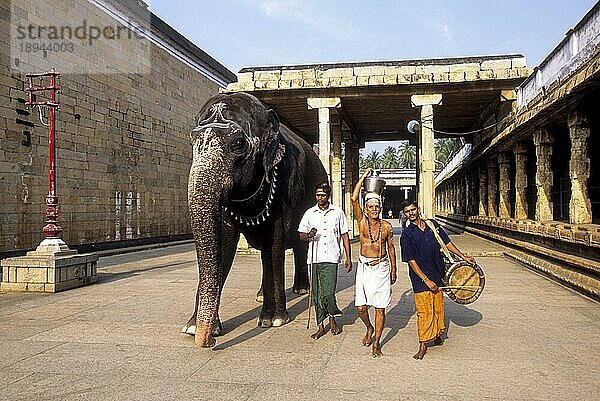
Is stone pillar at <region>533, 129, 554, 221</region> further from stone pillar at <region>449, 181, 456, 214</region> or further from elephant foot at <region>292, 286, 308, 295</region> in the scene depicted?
stone pillar at <region>449, 181, 456, 214</region>

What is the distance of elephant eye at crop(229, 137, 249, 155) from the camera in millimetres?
5043

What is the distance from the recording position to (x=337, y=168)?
66.2 ft

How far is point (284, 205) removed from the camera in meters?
6.09

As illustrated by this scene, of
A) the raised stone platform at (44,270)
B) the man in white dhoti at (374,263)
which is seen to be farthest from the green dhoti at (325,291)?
the raised stone platform at (44,270)

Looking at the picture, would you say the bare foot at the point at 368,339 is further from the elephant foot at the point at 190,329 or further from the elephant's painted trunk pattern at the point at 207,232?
the elephant foot at the point at 190,329

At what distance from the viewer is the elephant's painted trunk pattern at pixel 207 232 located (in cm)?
470

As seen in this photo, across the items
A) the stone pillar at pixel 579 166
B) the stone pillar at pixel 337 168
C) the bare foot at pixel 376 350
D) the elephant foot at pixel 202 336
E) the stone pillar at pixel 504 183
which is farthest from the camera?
the stone pillar at pixel 337 168

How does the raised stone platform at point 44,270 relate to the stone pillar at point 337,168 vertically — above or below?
below

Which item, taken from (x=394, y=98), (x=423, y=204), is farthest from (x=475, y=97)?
(x=423, y=204)

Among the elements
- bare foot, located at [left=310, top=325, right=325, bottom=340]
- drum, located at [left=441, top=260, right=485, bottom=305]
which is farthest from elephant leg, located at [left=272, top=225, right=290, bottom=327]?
drum, located at [left=441, top=260, right=485, bottom=305]

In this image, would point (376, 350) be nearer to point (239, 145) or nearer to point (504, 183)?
point (239, 145)

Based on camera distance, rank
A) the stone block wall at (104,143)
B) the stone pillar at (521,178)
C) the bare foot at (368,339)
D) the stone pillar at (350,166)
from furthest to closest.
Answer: the stone pillar at (350,166) < the stone pillar at (521,178) < the stone block wall at (104,143) < the bare foot at (368,339)

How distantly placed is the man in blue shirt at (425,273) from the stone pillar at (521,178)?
32.2 feet

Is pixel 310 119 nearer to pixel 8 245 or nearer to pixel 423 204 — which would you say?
pixel 423 204
